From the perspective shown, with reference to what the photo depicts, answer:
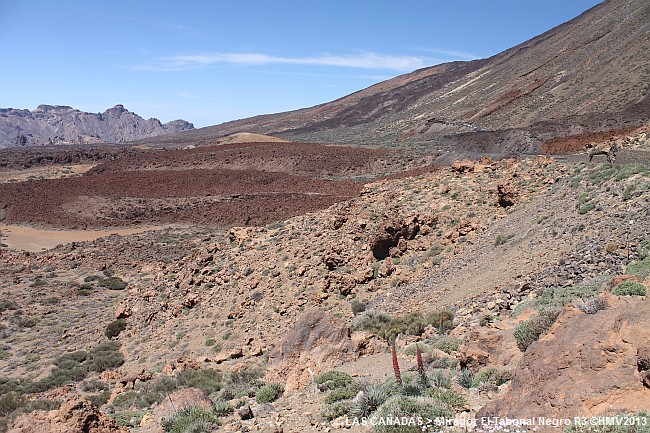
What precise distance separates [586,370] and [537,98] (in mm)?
60997

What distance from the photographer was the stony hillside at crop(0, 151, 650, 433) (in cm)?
529

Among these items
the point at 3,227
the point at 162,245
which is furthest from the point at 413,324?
the point at 3,227

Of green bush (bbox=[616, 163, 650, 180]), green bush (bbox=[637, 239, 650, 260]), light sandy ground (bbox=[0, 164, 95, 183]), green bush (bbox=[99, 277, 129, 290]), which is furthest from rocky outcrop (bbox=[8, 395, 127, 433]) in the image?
light sandy ground (bbox=[0, 164, 95, 183])

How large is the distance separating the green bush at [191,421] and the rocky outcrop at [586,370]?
3.30m

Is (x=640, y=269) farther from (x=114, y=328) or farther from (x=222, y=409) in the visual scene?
(x=114, y=328)

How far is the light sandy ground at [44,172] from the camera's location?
6038cm

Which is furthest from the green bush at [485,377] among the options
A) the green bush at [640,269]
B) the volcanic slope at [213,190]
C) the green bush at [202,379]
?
the volcanic slope at [213,190]

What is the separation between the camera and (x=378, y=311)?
11.1 m

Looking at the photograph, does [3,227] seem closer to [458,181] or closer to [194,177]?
[194,177]

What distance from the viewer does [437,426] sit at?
483 cm

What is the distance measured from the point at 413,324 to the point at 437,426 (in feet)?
14.9

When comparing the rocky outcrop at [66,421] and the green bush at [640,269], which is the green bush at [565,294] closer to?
the green bush at [640,269]

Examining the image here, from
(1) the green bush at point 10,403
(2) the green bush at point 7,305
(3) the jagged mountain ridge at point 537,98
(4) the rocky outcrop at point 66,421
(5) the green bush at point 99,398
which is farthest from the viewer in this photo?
(3) the jagged mountain ridge at point 537,98

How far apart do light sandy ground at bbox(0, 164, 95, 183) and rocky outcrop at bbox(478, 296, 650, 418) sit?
2553 inches
